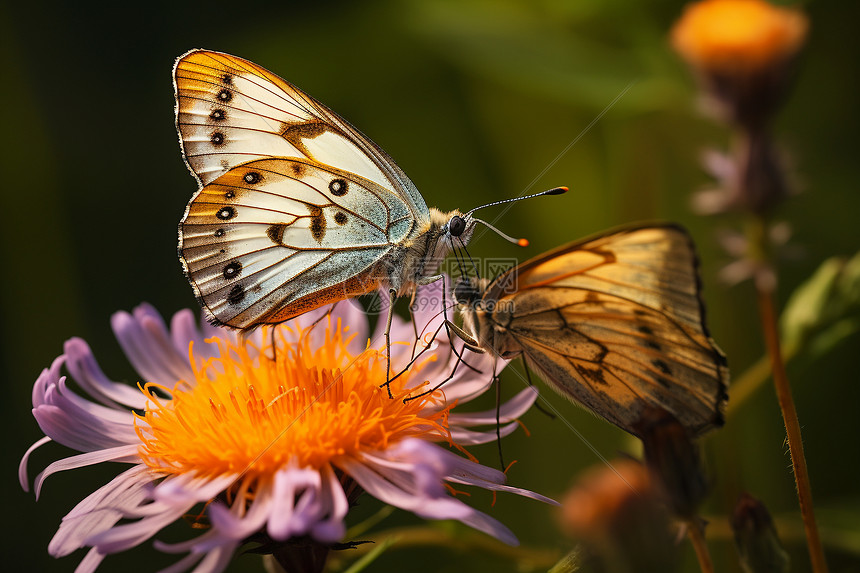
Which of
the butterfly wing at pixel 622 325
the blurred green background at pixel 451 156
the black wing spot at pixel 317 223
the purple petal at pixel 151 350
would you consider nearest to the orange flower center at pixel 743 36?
the blurred green background at pixel 451 156

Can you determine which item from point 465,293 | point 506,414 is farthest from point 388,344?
point 506,414

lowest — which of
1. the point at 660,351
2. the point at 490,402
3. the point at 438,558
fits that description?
the point at 438,558

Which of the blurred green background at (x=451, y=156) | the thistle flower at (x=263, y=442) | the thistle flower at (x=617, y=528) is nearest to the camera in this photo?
the thistle flower at (x=617, y=528)

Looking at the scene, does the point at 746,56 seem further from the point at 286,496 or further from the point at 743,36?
the point at 286,496

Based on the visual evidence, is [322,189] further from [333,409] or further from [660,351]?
[660,351]

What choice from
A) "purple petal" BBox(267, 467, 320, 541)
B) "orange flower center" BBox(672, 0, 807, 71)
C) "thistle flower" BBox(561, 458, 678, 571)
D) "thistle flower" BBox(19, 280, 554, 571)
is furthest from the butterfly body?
"thistle flower" BBox(561, 458, 678, 571)

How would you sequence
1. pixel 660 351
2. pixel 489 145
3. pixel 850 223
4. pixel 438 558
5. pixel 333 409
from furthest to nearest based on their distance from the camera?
pixel 489 145, pixel 438 558, pixel 850 223, pixel 333 409, pixel 660 351

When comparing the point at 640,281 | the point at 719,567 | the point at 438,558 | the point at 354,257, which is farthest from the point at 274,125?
the point at 719,567

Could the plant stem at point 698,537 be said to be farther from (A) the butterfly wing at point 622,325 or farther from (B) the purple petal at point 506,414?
(B) the purple petal at point 506,414
